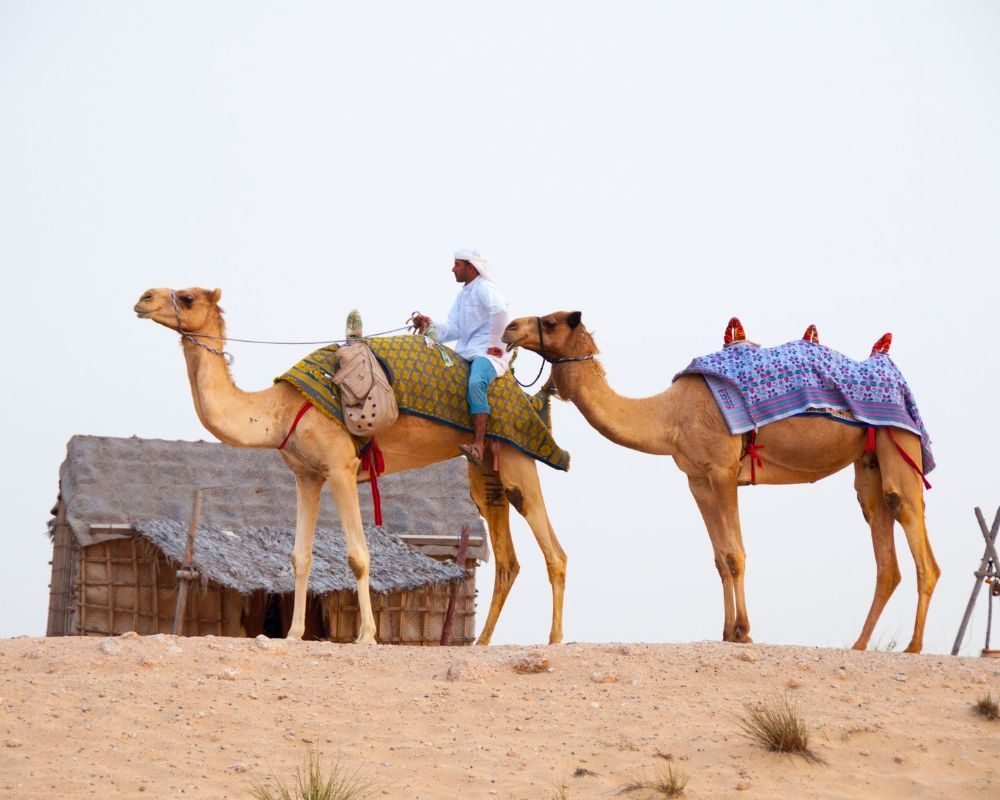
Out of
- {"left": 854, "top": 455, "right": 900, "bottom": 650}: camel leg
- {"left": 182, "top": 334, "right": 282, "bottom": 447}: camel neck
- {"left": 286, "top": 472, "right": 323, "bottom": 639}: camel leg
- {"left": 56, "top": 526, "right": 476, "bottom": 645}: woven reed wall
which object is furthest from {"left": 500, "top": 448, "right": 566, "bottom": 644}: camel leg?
{"left": 56, "top": 526, "right": 476, "bottom": 645}: woven reed wall

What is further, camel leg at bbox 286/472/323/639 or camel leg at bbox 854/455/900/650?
camel leg at bbox 854/455/900/650

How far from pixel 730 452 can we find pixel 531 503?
1.72m

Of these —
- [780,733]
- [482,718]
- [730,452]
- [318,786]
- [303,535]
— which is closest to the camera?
[318,786]

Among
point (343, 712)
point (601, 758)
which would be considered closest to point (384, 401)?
point (343, 712)

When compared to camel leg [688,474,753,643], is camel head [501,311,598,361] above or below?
above

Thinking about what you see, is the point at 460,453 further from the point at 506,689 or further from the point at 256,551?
the point at 256,551

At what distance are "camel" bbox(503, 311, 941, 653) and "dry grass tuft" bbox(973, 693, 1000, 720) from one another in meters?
2.41

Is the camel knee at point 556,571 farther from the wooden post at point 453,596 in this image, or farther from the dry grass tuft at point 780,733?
the wooden post at point 453,596

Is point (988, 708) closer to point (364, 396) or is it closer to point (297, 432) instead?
point (364, 396)

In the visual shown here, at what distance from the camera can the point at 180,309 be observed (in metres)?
11.5

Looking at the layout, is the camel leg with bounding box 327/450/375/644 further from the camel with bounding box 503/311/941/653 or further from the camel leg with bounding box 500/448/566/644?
the camel with bounding box 503/311/941/653

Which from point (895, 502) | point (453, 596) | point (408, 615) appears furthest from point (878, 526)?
point (408, 615)

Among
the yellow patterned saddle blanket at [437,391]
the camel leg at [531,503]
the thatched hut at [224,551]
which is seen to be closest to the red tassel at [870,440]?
the yellow patterned saddle blanket at [437,391]

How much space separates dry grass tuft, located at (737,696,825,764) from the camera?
8.25 m
